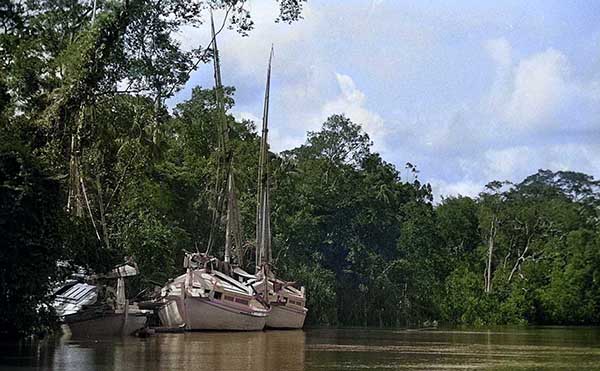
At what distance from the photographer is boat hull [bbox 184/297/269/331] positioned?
36.3 m

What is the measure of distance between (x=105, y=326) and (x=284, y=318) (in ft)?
49.6

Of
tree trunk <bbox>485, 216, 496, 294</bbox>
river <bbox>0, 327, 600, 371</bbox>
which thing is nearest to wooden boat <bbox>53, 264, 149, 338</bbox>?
river <bbox>0, 327, 600, 371</bbox>

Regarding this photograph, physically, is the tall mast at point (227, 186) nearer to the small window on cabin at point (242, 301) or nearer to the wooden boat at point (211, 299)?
the wooden boat at point (211, 299)

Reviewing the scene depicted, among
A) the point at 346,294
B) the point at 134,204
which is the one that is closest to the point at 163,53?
the point at 134,204

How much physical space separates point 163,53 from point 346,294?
109ft

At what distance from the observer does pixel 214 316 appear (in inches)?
1453

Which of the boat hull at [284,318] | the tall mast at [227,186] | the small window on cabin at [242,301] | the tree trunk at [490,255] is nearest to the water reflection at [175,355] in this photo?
the small window on cabin at [242,301]

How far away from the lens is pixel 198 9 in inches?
1041

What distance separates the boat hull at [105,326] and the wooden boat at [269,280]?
39.8ft

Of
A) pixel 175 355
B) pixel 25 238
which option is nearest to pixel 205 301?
pixel 25 238

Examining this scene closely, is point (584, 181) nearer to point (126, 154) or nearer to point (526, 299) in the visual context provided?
point (526, 299)

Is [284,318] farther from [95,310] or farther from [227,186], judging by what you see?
[95,310]

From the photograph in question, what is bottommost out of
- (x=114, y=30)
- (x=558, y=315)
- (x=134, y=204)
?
(x=558, y=315)

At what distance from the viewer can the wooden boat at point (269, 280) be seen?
42.7 metres
